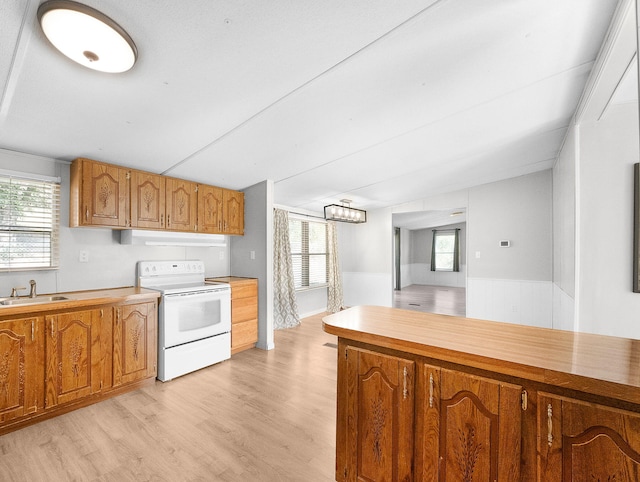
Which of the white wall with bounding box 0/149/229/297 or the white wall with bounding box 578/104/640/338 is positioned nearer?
the white wall with bounding box 578/104/640/338

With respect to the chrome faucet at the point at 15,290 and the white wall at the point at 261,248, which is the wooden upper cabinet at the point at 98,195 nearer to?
the chrome faucet at the point at 15,290

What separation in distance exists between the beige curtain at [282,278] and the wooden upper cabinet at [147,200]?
195cm

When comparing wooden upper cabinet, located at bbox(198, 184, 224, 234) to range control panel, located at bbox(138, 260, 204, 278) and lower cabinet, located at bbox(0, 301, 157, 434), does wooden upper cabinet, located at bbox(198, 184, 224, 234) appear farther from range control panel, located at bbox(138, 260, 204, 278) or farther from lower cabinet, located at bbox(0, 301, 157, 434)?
lower cabinet, located at bbox(0, 301, 157, 434)

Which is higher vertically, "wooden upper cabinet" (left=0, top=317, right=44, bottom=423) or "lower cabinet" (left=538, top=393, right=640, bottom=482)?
"lower cabinet" (left=538, top=393, right=640, bottom=482)

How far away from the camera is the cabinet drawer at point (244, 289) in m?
3.71

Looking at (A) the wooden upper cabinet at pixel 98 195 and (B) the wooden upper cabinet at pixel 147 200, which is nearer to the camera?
(A) the wooden upper cabinet at pixel 98 195

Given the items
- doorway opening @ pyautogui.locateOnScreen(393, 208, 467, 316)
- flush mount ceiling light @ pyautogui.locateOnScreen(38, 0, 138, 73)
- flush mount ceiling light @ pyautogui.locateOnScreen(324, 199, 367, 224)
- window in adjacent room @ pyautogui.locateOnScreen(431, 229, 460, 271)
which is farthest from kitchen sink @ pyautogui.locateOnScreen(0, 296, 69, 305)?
window in adjacent room @ pyautogui.locateOnScreen(431, 229, 460, 271)

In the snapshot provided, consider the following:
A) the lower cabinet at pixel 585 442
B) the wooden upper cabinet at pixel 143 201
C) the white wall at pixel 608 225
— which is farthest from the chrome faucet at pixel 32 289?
the white wall at pixel 608 225

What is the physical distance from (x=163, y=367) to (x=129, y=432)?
851 millimetres

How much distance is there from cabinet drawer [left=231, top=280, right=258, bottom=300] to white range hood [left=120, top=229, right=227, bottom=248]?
2.22 feet

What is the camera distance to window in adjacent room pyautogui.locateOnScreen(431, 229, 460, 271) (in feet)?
33.9

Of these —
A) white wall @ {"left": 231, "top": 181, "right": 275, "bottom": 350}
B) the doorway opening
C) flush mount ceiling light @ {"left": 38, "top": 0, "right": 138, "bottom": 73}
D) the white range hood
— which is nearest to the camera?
flush mount ceiling light @ {"left": 38, "top": 0, "right": 138, "bottom": 73}

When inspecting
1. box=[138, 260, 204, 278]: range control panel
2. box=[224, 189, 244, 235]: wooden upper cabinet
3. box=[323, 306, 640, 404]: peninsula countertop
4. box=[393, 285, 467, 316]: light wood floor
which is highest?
box=[224, 189, 244, 235]: wooden upper cabinet

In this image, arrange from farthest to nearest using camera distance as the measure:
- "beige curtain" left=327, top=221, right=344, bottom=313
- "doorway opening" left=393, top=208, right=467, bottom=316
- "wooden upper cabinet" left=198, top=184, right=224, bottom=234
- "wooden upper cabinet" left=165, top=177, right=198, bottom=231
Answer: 1. "doorway opening" left=393, top=208, right=467, bottom=316
2. "beige curtain" left=327, top=221, right=344, bottom=313
3. "wooden upper cabinet" left=198, top=184, right=224, bottom=234
4. "wooden upper cabinet" left=165, top=177, right=198, bottom=231
